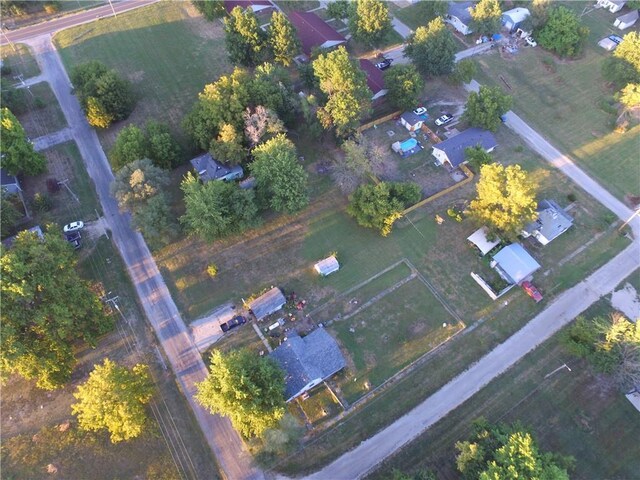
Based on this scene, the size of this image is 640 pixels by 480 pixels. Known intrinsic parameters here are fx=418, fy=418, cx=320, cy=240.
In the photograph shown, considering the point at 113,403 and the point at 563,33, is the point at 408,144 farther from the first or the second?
the point at 113,403

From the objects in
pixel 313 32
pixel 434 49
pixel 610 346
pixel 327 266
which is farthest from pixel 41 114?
pixel 610 346

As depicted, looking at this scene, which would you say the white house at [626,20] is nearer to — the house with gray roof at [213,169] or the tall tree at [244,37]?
the tall tree at [244,37]

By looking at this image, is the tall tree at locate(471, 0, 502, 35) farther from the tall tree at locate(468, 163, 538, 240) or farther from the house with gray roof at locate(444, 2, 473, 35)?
the tall tree at locate(468, 163, 538, 240)

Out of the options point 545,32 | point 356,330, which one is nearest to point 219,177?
point 356,330

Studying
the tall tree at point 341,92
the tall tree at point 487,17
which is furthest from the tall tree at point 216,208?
the tall tree at point 487,17

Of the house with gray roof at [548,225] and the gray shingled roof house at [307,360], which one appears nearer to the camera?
the gray shingled roof house at [307,360]

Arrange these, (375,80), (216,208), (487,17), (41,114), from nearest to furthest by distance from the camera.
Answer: (216,208)
(41,114)
(375,80)
(487,17)

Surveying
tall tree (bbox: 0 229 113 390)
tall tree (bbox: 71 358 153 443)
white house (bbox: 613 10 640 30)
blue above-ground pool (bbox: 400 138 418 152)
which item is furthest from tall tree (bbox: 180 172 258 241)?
white house (bbox: 613 10 640 30)
